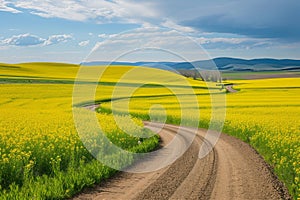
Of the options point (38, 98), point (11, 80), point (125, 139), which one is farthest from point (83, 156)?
point (11, 80)

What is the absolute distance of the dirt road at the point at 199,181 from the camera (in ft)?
29.9

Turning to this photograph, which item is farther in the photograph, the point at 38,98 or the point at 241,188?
the point at 38,98

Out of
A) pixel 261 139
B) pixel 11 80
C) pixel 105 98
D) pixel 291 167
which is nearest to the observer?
pixel 291 167

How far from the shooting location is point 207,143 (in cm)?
1806

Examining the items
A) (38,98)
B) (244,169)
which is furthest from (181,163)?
(38,98)

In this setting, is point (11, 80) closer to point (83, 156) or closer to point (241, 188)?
point (83, 156)

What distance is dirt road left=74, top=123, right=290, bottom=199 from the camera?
9.11 m

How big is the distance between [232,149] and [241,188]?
6629mm

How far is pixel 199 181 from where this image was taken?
33.8 ft

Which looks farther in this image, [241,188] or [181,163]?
[181,163]

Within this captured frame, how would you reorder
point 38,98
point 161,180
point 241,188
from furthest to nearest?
point 38,98 → point 161,180 → point 241,188

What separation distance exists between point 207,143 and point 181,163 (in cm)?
542

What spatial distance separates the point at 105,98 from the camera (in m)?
56.2

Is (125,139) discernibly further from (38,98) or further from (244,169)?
(38,98)
